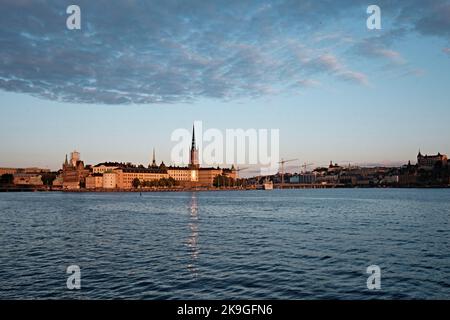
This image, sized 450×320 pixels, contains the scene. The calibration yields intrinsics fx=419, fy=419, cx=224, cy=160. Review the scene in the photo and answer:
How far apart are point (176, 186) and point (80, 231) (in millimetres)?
159174

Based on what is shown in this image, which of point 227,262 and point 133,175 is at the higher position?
point 133,175

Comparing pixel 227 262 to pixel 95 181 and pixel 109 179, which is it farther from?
pixel 95 181

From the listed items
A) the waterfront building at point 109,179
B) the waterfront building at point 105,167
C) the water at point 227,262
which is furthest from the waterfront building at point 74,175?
the water at point 227,262

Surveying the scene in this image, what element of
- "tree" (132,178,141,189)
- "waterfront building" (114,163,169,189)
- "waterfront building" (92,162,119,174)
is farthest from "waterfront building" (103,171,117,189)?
"waterfront building" (92,162,119,174)

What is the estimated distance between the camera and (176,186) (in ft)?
618

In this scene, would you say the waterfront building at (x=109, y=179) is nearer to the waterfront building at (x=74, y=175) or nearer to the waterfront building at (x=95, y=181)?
the waterfront building at (x=95, y=181)

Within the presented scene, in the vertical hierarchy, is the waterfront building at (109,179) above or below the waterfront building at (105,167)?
below

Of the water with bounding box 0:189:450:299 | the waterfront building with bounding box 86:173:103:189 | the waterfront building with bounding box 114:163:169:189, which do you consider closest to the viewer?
the water with bounding box 0:189:450:299

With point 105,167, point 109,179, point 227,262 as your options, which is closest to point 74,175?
point 105,167

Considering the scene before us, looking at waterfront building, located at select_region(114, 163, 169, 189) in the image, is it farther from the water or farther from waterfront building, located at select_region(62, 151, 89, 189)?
the water

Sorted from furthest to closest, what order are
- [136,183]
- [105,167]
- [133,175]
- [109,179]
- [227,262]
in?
1. [105,167]
2. [133,175]
3. [136,183]
4. [109,179]
5. [227,262]

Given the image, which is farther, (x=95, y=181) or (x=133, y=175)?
(x=133, y=175)
